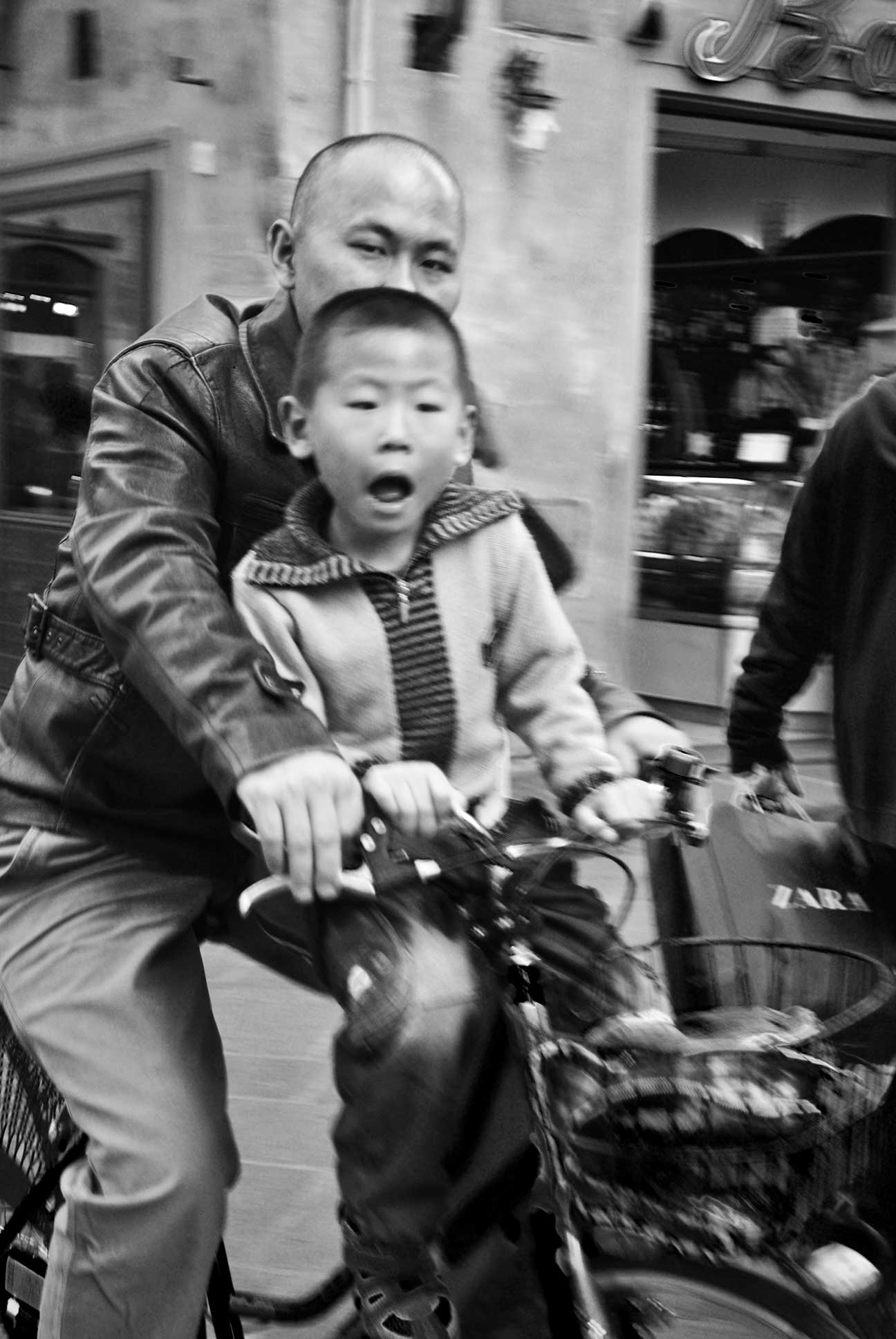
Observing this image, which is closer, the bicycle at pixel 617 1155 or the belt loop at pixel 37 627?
the bicycle at pixel 617 1155

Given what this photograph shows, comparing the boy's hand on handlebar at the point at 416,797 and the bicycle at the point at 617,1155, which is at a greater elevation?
the boy's hand on handlebar at the point at 416,797

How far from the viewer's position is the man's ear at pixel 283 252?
1936 mm

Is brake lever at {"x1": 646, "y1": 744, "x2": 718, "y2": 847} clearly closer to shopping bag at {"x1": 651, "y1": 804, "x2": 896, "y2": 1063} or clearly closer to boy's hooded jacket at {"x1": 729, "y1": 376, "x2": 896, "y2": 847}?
shopping bag at {"x1": 651, "y1": 804, "x2": 896, "y2": 1063}

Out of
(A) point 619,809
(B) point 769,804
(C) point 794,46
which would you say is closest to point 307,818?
(A) point 619,809

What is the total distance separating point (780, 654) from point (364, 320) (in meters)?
1.48

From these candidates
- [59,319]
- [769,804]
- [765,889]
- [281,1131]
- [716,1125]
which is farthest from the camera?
[59,319]

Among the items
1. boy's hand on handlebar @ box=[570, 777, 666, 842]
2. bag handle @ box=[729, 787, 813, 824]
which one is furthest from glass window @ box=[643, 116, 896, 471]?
boy's hand on handlebar @ box=[570, 777, 666, 842]

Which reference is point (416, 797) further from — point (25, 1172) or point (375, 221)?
point (25, 1172)

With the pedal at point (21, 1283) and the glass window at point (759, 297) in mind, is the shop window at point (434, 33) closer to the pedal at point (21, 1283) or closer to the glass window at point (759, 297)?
the glass window at point (759, 297)

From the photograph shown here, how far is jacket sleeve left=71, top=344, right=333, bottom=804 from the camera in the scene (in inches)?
65.8

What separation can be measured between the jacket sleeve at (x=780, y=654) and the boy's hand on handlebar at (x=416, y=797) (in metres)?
1.44

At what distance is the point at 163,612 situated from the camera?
5.72 feet

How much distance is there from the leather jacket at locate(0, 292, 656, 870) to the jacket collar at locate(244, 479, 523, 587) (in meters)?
0.06

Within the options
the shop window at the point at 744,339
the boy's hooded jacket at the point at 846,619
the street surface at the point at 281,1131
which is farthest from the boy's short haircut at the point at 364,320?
the shop window at the point at 744,339
